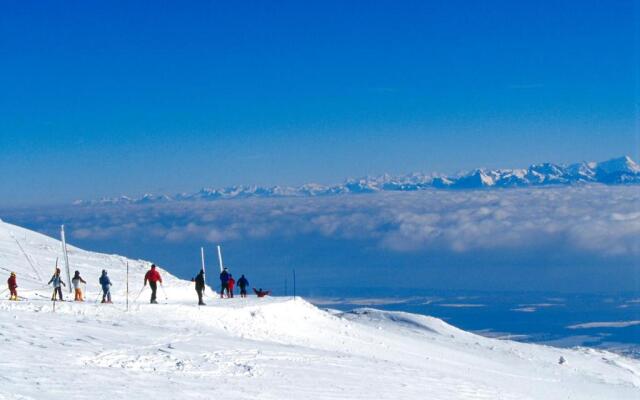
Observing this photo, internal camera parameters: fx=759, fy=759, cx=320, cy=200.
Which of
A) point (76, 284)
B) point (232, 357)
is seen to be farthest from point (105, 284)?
point (232, 357)

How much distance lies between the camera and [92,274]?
142ft

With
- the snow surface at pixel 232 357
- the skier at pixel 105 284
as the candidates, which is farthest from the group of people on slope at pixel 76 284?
the snow surface at pixel 232 357

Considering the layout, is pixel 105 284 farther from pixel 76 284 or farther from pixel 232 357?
pixel 232 357

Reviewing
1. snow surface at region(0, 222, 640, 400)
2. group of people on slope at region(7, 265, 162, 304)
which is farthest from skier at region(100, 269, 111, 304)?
snow surface at region(0, 222, 640, 400)

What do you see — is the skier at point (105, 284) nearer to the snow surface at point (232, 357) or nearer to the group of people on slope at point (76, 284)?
the group of people on slope at point (76, 284)

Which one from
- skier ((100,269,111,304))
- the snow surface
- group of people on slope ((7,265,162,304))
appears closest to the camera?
the snow surface

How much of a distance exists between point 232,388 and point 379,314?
34.6m

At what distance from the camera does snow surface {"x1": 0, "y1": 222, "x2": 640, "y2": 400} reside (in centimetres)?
1875

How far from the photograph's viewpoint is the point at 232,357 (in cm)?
2334

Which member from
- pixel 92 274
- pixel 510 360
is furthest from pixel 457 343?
pixel 92 274

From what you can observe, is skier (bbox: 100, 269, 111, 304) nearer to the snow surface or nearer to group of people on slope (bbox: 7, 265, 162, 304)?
group of people on slope (bbox: 7, 265, 162, 304)

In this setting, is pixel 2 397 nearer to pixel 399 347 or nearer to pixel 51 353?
pixel 51 353

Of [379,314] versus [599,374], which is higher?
[379,314]

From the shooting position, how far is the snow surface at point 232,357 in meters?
18.8
